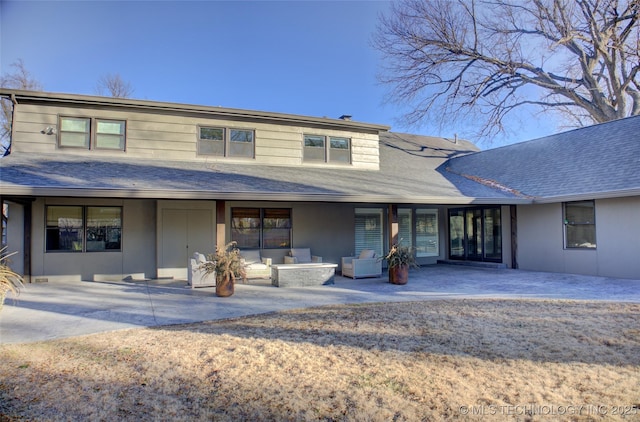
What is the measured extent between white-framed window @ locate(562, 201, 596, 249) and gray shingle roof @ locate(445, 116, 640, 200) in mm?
533

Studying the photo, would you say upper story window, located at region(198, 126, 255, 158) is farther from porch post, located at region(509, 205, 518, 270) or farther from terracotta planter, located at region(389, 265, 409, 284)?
porch post, located at region(509, 205, 518, 270)

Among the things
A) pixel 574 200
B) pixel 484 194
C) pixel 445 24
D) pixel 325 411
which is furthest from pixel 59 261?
pixel 445 24

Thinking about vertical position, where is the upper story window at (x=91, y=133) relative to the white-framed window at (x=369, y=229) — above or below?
above

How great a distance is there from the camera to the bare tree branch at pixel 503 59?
17797mm

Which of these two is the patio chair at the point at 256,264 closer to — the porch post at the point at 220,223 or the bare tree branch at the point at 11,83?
the porch post at the point at 220,223

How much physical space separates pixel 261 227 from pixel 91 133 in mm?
5115

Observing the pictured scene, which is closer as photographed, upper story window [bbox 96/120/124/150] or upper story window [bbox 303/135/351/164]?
upper story window [bbox 96/120/124/150]

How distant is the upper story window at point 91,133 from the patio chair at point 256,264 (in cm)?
444

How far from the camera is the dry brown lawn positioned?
124 inches

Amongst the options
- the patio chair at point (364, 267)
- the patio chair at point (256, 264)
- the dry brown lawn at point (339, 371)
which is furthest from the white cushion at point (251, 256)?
the dry brown lawn at point (339, 371)

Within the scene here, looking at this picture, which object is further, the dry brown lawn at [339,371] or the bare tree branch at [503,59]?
the bare tree branch at [503,59]

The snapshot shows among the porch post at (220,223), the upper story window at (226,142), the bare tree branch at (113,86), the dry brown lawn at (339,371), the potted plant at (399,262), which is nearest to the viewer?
the dry brown lawn at (339,371)

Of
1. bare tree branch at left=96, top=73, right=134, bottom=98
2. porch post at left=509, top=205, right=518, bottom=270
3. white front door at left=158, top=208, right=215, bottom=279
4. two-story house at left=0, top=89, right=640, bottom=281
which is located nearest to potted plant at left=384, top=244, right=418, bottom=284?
two-story house at left=0, top=89, right=640, bottom=281

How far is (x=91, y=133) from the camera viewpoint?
10.2 meters
